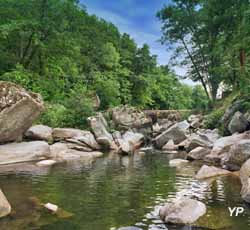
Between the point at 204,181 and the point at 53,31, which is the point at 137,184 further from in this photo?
the point at 53,31

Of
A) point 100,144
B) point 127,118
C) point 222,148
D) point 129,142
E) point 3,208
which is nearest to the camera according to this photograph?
point 3,208

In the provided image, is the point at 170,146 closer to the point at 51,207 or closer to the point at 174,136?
the point at 174,136

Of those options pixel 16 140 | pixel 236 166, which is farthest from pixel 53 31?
pixel 236 166

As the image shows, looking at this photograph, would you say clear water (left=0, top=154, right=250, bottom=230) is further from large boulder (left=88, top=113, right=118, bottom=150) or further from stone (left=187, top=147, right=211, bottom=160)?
large boulder (left=88, top=113, right=118, bottom=150)

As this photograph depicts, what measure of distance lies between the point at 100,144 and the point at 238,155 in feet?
39.1

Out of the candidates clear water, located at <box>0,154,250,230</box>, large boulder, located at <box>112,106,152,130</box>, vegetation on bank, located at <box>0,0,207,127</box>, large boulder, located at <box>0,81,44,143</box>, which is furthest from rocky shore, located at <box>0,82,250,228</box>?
vegetation on bank, located at <box>0,0,207,127</box>

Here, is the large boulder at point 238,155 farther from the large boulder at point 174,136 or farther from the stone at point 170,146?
the large boulder at point 174,136

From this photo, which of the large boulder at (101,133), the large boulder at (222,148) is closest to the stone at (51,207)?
the large boulder at (222,148)

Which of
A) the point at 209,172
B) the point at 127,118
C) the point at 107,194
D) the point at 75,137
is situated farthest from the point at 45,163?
the point at 127,118

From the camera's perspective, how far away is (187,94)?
91188 millimetres

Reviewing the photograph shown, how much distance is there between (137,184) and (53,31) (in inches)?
779

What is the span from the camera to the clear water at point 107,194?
8.17m

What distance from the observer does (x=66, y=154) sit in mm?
20078

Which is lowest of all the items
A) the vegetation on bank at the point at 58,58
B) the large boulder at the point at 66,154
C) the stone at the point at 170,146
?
the large boulder at the point at 66,154
